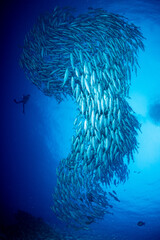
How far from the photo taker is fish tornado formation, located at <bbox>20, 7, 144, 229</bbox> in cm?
522

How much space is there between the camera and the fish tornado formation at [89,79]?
5219mm

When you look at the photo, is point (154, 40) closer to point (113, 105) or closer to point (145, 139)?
point (145, 139)

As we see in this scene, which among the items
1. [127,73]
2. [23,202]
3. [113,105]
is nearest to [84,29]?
[127,73]

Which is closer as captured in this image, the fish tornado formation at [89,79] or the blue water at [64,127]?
the fish tornado formation at [89,79]

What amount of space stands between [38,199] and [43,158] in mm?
6423

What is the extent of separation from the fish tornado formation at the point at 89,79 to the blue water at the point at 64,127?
1.90 m

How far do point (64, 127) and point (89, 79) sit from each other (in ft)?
41.1

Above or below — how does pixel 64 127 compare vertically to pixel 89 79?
above

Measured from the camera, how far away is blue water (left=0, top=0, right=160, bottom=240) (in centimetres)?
1166

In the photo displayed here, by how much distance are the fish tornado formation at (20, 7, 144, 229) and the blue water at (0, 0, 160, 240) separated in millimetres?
1903

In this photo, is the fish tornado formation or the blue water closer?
the fish tornado formation

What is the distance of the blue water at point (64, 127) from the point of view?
11.7 metres

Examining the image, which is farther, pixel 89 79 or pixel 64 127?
pixel 64 127

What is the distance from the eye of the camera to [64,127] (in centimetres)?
1738
